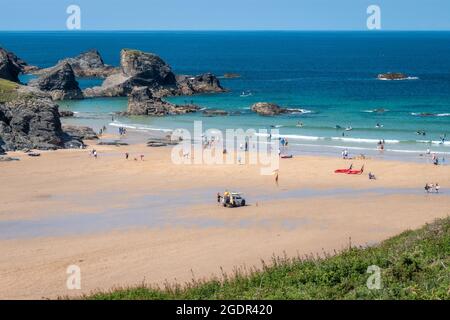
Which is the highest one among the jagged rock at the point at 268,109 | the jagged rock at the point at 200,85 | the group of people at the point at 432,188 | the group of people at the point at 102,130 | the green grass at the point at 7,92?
the green grass at the point at 7,92

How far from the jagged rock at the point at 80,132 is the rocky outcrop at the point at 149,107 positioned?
14.8 m

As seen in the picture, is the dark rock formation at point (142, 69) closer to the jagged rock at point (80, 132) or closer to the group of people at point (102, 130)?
the group of people at point (102, 130)

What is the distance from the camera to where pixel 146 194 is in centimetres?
3450

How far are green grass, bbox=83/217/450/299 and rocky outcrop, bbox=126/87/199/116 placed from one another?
55.9 meters

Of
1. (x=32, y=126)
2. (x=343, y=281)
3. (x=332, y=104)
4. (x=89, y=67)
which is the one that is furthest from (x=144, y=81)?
(x=343, y=281)

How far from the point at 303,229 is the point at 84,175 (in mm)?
17122

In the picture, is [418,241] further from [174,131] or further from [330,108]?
[330,108]

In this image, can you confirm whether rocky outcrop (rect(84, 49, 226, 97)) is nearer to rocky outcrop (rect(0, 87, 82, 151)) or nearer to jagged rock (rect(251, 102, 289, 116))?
jagged rock (rect(251, 102, 289, 116))

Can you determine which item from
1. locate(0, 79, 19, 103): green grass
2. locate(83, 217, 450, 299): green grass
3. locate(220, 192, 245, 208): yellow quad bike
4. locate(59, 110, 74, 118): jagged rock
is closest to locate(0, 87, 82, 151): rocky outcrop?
locate(0, 79, 19, 103): green grass

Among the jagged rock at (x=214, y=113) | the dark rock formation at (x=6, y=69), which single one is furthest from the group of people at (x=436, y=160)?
the dark rock formation at (x=6, y=69)

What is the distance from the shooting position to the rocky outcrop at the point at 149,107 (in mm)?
70188

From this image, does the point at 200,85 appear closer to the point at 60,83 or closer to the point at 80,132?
the point at 60,83

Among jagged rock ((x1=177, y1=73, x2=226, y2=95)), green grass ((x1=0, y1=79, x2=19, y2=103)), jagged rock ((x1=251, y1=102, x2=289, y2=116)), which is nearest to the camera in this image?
green grass ((x1=0, y1=79, x2=19, y2=103))

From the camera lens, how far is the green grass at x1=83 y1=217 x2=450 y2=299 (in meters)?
12.4
